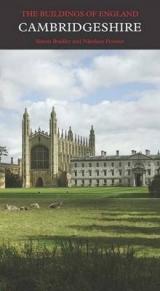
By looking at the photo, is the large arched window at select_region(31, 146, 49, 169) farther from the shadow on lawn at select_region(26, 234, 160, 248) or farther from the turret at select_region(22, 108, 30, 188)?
the shadow on lawn at select_region(26, 234, 160, 248)

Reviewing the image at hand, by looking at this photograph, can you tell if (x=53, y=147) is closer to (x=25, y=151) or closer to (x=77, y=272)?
(x=25, y=151)

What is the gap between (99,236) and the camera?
15.2m

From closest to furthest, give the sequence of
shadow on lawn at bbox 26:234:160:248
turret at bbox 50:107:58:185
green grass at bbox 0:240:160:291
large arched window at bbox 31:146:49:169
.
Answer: green grass at bbox 0:240:160:291 < shadow on lawn at bbox 26:234:160:248 < turret at bbox 50:107:58:185 < large arched window at bbox 31:146:49:169

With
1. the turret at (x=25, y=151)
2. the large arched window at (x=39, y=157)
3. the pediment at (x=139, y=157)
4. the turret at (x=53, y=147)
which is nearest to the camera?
the turret at (x=25, y=151)

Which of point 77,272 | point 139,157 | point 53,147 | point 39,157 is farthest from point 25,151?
point 77,272

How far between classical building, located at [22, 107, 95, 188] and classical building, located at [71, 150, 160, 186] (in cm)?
428

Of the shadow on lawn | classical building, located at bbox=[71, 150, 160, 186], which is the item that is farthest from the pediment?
the shadow on lawn

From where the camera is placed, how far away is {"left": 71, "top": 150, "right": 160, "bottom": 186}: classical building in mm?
159500

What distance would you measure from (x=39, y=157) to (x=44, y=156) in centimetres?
150

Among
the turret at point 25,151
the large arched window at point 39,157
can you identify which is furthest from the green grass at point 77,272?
the large arched window at point 39,157

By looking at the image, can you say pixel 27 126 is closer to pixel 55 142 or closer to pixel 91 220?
pixel 55 142

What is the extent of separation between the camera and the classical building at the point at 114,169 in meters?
160

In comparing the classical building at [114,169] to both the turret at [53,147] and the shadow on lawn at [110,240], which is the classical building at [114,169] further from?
the shadow on lawn at [110,240]
